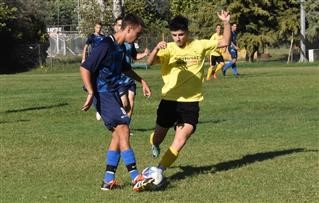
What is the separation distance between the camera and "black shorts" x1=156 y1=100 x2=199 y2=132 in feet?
29.0

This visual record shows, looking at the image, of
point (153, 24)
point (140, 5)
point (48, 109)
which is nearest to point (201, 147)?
point (48, 109)

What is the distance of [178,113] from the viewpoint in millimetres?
8906

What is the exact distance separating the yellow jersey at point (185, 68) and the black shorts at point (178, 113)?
62mm

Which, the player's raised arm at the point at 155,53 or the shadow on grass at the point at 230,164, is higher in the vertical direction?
the player's raised arm at the point at 155,53

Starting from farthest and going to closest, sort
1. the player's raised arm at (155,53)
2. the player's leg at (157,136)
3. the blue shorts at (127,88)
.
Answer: the blue shorts at (127,88)
the player's leg at (157,136)
the player's raised arm at (155,53)

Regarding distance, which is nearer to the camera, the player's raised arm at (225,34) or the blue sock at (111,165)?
the blue sock at (111,165)

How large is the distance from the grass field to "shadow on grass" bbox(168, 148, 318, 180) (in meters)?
0.01

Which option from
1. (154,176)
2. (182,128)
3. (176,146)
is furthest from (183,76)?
(154,176)

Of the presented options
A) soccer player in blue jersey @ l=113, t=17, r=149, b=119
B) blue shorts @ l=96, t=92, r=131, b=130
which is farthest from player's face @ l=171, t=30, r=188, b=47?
soccer player in blue jersey @ l=113, t=17, r=149, b=119

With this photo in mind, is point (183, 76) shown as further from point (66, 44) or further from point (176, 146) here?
point (66, 44)

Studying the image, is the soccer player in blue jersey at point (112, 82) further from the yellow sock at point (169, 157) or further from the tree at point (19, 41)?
the tree at point (19, 41)

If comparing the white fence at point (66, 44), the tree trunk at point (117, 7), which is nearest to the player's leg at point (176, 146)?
the tree trunk at point (117, 7)

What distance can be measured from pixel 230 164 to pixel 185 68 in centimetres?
166

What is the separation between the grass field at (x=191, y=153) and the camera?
795 centimetres
